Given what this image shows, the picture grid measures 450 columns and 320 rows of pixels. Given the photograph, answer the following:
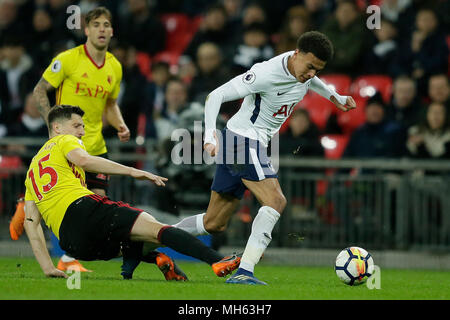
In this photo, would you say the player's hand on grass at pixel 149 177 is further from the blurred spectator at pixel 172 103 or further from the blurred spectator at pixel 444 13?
the blurred spectator at pixel 444 13

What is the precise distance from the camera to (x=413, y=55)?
14.8 meters

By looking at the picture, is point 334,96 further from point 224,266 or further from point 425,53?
point 425,53

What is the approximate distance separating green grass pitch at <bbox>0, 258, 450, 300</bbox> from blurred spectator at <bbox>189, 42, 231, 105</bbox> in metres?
5.32

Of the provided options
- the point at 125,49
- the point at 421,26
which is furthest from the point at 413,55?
the point at 125,49

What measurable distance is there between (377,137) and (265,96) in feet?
18.2

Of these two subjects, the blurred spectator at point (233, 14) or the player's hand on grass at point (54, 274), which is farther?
the blurred spectator at point (233, 14)

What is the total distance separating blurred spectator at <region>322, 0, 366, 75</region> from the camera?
49.2 ft

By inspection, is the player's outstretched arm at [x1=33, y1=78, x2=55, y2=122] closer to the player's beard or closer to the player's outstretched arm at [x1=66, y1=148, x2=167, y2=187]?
the player's beard

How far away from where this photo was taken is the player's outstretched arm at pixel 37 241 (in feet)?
26.7

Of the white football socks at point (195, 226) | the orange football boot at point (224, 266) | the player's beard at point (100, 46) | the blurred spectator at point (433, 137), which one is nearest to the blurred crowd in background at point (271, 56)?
the blurred spectator at point (433, 137)

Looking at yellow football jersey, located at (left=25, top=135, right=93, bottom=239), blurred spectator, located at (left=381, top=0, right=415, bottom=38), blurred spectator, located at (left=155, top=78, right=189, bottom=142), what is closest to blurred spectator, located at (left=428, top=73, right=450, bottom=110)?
blurred spectator, located at (left=381, top=0, right=415, bottom=38)

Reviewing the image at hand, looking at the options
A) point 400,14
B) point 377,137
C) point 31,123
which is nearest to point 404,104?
point 377,137

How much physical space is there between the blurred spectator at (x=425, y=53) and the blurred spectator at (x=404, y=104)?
1.54 feet

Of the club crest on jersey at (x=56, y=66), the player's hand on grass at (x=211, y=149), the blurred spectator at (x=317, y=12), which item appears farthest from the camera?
the blurred spectator at (x=317, y=12)
